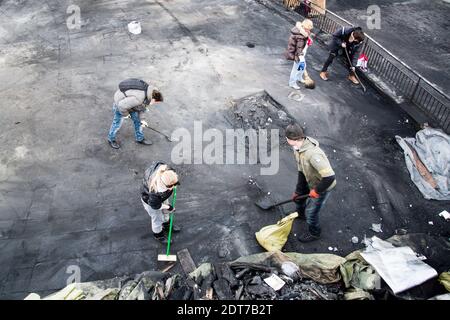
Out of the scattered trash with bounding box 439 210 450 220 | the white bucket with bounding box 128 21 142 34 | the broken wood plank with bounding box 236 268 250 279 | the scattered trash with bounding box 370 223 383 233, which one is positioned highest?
the white bucket with bounding box 128 21 142 34

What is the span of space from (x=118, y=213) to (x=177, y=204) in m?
1.04

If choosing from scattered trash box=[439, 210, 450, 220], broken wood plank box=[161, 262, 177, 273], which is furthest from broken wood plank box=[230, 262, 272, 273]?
scattered trash box=[439, 210, 450, 220]

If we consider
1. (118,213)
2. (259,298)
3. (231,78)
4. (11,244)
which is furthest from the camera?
(231,78)

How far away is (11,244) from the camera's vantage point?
234 inches

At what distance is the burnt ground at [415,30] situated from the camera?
11.2 m

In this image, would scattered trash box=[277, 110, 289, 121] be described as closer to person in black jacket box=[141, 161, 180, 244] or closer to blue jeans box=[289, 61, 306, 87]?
blue jeans box=[289, 61, 306, 87]

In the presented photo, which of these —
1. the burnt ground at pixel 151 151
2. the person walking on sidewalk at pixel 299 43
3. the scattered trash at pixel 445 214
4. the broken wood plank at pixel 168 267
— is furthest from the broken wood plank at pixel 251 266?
the person walking on sidewalk at pixel 299 43

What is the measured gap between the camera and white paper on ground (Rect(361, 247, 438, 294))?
Result: 15.7ft

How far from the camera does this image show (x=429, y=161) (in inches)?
289

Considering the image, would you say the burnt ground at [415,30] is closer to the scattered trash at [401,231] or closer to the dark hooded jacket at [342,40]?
the dark hooded jacket at [342,40]

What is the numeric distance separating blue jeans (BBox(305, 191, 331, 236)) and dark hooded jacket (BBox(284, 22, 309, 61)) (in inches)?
161

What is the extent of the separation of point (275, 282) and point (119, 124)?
14.2ft

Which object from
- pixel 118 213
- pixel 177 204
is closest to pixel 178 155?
pixel 177 204
